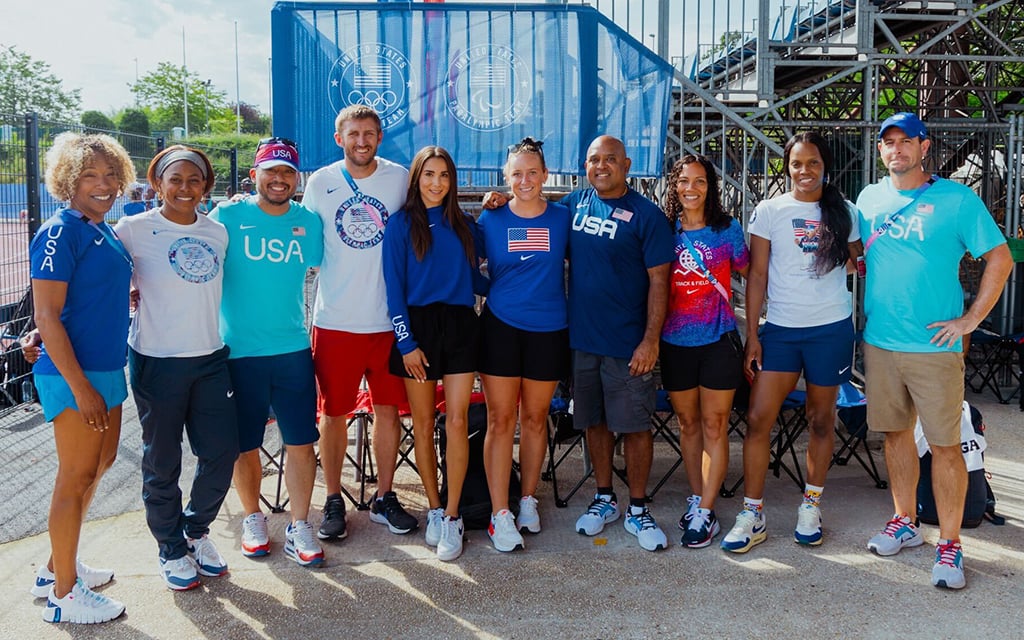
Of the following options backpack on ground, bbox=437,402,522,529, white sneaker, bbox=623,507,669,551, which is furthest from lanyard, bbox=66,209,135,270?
white sneaker, bbox=623,507,669,551

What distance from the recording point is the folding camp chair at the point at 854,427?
507 centimetres

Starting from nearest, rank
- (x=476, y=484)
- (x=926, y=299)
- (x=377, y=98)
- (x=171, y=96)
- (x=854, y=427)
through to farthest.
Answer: (x=926, y=299), (x=476, y=484), (x=854, y=427), (x=377, y=98), (x=171, y=96)

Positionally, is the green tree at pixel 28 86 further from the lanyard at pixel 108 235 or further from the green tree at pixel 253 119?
the lanyard at pixel 108 235

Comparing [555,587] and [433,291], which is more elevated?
[433,291]

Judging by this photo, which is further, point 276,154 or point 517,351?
point 517,351

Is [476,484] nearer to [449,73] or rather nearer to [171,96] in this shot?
[449,73]

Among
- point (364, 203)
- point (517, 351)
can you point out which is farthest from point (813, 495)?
point (364, 203)

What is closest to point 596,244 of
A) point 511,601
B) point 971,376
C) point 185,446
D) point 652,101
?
point 511,601

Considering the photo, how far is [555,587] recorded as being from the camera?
3738 mm

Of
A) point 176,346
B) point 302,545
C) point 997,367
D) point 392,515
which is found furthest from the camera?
point 997,367

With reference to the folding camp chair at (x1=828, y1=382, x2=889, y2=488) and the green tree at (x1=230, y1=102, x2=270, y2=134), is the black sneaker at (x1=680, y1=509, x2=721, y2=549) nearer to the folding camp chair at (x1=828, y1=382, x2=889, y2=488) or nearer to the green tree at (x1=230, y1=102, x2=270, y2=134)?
the folding camp chair at (x1=828, y1=382, x2=889, y2=488)

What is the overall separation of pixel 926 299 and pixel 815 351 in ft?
1.85

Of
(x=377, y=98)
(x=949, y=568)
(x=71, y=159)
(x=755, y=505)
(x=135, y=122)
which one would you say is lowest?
(x=949, y=568)

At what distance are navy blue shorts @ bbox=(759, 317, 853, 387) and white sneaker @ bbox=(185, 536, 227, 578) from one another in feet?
9.60
